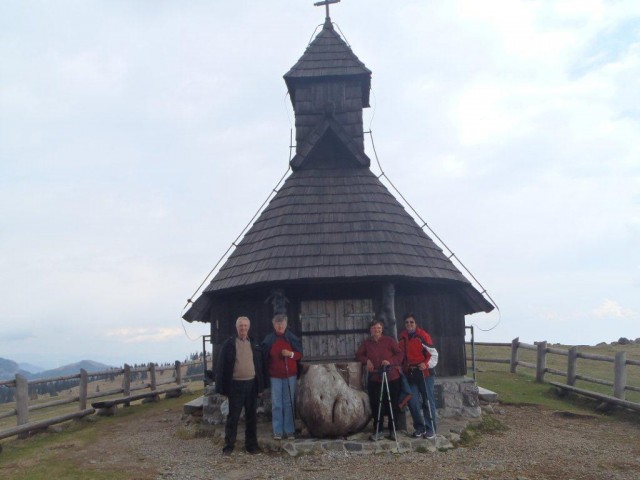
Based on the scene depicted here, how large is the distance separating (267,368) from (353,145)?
5019 millimetres

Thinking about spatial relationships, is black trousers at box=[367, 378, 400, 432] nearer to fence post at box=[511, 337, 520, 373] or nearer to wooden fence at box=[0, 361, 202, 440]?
wooden fence at box=[0, 361, 202, 440]

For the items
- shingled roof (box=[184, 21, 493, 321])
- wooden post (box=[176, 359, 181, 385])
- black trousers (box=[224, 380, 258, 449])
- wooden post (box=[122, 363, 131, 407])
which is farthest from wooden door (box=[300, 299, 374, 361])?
wooden post (box=[176, 359, 181, 385])

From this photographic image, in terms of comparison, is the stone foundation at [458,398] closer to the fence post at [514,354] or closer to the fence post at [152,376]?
the fence post at [514,354]

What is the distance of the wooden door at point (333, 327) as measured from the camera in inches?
342

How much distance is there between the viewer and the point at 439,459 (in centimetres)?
670

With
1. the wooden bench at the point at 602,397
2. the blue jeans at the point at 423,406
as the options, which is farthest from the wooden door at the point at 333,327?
the wooden bench at the point at 602,397

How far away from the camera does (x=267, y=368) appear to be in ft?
25.0

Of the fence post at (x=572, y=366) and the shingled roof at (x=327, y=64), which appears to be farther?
the fence post at (x=572, y=366)

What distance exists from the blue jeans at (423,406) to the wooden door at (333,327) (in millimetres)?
1421

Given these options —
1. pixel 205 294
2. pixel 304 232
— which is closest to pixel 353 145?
pixel 304 232

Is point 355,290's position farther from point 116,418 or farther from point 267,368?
point 116,418

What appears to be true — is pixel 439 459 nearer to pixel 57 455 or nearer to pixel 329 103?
pixel 57 455

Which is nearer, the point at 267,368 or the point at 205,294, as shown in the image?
the point at 267,368

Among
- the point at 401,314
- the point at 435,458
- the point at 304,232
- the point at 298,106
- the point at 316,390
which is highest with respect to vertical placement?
the point at 298,106
